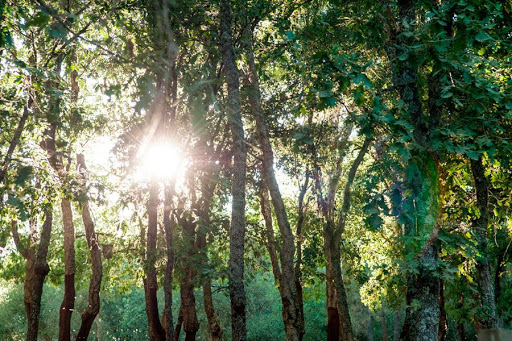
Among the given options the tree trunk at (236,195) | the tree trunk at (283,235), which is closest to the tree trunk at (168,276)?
the tree trunk at (236,195)

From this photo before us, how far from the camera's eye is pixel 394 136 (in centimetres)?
703

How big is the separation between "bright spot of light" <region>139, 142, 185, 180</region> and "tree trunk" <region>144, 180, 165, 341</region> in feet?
1.11

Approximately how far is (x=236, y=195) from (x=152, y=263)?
A: 3.87 m

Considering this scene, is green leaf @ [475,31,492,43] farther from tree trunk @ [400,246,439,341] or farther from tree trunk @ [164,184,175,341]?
tree trunk @ [164,184,175,341]

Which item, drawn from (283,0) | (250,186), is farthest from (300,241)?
(283,0)

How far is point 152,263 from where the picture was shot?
12.8m

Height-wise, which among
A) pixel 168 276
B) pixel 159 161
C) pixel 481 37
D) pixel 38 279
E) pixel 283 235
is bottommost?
pixel 168 276

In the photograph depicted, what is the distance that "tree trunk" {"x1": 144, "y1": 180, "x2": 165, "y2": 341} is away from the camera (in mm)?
12820

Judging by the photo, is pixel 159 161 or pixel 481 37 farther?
pixel 159 161

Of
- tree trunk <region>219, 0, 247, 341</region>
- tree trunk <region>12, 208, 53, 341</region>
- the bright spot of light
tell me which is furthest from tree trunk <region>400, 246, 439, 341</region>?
tree trunk <region>12, 208, 53, 341</region>

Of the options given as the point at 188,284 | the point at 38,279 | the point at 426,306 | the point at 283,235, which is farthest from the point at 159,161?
the point at 426,306

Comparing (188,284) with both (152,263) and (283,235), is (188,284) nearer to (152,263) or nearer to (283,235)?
(152,263)

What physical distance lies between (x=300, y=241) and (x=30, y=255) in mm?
10706

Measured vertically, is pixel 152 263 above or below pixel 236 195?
below
